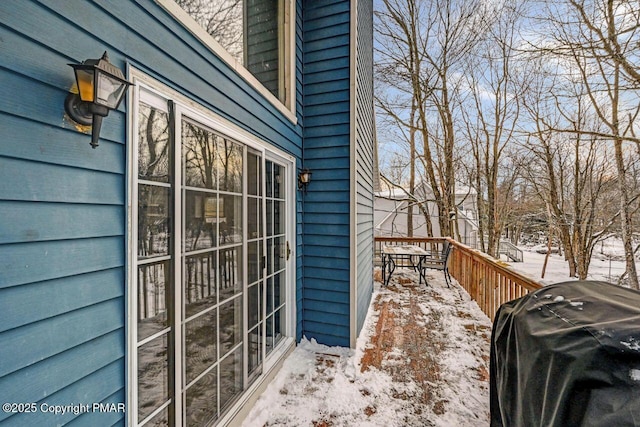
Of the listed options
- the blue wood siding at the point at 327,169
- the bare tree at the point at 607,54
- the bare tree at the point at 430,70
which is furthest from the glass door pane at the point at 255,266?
the bare tree at the point at 430,70

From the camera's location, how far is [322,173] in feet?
11.4

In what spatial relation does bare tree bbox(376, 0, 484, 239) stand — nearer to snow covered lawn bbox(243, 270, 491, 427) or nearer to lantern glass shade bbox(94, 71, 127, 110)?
snow covered lawn bbox(243, 270, 491, 427)

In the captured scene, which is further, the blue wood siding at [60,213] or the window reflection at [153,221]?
the window reflection at [153,221]

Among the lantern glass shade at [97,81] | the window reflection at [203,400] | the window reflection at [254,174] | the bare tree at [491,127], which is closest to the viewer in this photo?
the lantern glass shade at [97,81]

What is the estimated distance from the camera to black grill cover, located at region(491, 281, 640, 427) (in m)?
1.00

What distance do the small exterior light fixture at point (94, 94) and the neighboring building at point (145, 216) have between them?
1.4 inches

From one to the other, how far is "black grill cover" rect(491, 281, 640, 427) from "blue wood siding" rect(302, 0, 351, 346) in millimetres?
1811

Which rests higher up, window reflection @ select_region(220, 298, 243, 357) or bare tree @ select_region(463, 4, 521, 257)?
bare tree @ select_region(463, 4, 521, 257)

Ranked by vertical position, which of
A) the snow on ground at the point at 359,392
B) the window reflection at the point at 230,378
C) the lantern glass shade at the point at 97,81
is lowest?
the snow on ground at the point at 359,392

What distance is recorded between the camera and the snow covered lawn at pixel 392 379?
227cm

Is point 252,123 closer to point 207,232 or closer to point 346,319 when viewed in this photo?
point 207,232

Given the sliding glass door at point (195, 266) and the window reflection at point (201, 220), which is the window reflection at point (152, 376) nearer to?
the sliding glass door at point (195, 266)

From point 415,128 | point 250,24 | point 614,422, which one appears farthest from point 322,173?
point 415,128

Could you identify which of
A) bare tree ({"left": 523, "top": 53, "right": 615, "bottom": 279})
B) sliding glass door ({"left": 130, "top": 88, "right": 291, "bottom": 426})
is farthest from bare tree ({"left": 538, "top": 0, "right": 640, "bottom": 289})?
sliding glass door ({"left": 130, "top": 88, "right": 291, "bottom": 426})
